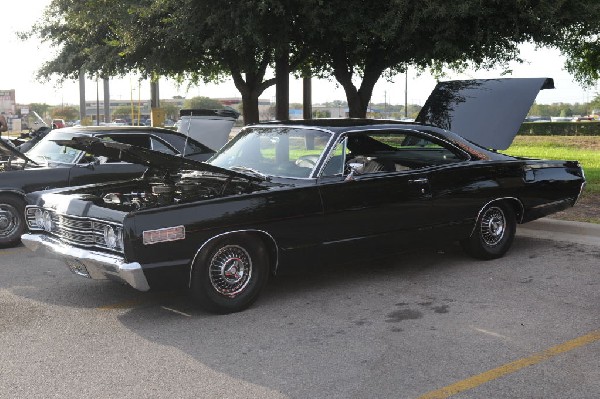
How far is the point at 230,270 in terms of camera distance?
5328 mm

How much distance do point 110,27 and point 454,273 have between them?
1280cm

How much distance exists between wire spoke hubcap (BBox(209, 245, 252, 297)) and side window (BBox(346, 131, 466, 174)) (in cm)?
133

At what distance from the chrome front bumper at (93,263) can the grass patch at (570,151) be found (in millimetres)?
Result: 8732

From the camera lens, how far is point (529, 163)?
7395mm

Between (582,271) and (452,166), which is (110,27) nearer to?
(452,166)

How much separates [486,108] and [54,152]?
5582 millimetres

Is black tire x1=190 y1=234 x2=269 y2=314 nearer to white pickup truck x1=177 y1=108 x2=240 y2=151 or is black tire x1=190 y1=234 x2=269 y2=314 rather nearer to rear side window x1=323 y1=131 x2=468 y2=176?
rear side window x1=323 y1=131 x2=468 y2=176

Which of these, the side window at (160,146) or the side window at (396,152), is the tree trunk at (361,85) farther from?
the side window at (396,152)

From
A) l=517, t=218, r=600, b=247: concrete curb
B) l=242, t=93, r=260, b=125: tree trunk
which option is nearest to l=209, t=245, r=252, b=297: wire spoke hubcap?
l=517, t=218, r=600, b=247: concrete curb

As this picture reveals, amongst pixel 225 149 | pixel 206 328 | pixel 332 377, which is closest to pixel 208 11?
pixel 225 149

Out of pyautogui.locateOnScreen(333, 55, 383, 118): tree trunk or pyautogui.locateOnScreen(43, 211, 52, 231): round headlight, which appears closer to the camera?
pyautogui.locateOnScreen(43, 211, 52, 231): round headlight

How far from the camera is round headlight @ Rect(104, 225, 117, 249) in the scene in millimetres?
5121

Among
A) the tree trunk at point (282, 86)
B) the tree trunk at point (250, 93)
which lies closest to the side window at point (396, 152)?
the tree trunk at point (282, 86)

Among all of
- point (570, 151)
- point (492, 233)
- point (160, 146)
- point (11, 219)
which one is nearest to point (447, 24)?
point (160, 146)
